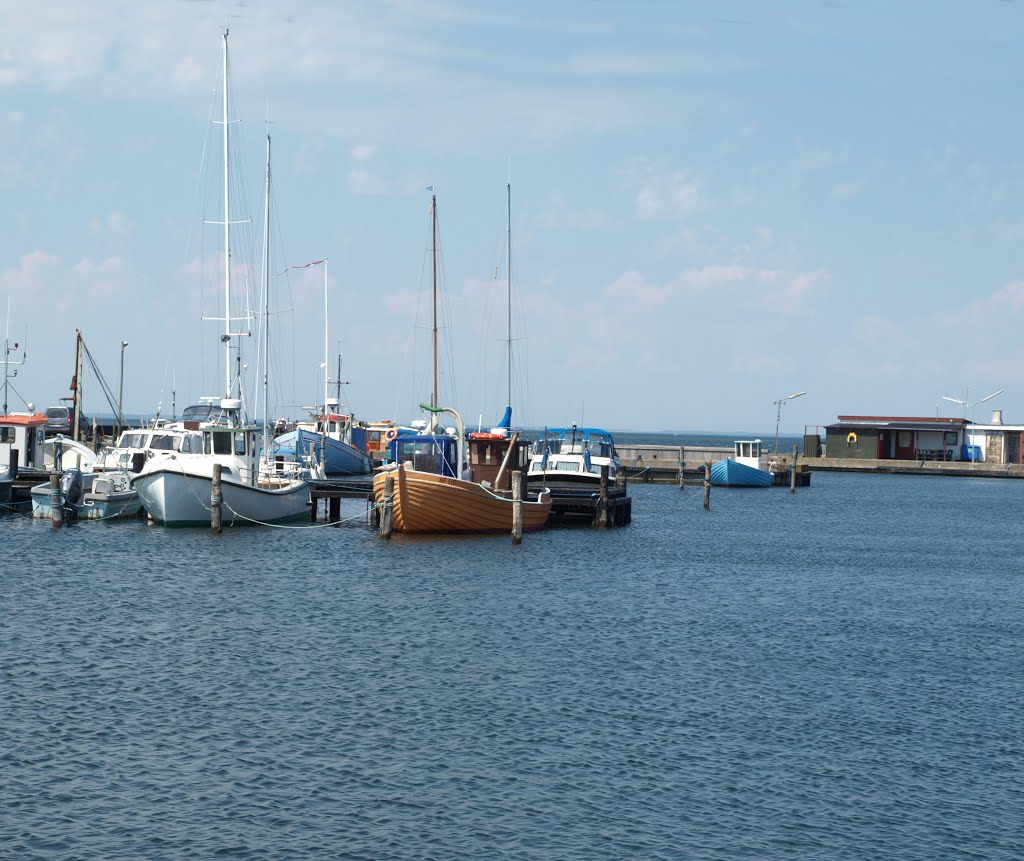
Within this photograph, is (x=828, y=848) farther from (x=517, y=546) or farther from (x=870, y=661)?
(x=517, y=546)

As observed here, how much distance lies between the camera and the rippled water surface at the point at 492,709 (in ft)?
49.8

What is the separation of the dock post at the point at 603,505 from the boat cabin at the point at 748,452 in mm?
41338

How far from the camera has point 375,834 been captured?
14867 mm

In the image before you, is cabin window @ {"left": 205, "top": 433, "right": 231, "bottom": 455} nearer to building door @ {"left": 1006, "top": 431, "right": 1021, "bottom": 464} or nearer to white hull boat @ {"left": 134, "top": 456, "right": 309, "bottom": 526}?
white hull boat @ {"left": 134, "top": 456, "right": 309, "bottom": 526}

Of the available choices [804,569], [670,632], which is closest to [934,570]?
[804,569]

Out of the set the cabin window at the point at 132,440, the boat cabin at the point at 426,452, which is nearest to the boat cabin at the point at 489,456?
the boat cabin at the point at 426,452

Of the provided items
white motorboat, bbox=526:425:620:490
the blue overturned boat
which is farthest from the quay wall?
white motorboat, bbox=526:425:620:490

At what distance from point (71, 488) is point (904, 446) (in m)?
86.2

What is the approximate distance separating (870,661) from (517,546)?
18.2m

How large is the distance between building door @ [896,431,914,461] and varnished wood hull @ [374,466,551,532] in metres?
77.8

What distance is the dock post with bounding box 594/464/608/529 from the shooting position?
5009 centimetres

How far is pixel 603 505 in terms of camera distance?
167 feet

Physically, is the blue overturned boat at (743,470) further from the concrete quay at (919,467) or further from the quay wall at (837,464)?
the concrete quay at (919,467)

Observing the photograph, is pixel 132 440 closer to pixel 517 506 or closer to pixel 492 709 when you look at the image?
pixel 517 506
